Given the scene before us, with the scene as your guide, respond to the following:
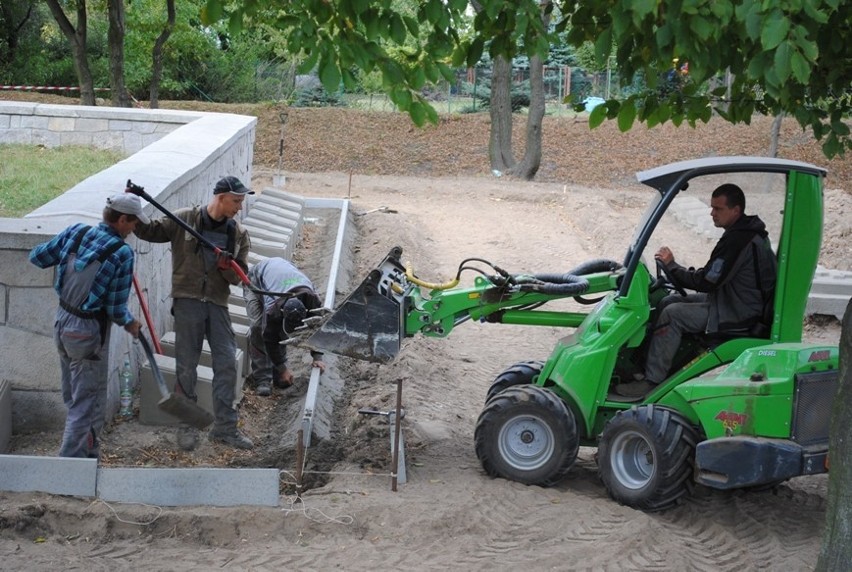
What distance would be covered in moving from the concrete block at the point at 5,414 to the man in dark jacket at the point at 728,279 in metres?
4.68

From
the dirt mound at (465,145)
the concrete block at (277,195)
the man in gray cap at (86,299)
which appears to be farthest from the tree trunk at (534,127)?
the man in gray cap at (86,299)

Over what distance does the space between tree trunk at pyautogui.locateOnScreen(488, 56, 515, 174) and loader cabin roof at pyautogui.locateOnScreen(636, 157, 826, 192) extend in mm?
20280

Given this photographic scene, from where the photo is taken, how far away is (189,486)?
6594mm

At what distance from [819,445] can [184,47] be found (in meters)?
26.9

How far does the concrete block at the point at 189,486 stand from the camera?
657 centimetres

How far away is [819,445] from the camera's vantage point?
265 inches

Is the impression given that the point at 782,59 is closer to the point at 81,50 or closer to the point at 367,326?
the point at 367,326

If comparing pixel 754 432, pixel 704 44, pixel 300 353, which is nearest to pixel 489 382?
pixel 300 353

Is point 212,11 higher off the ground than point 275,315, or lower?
higher

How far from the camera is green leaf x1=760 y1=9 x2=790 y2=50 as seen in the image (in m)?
4.54

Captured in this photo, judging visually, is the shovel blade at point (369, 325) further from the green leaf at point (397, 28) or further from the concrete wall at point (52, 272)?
the green leaf at point (397, 28)

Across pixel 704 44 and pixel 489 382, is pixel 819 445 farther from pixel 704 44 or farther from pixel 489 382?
pixel 489 382

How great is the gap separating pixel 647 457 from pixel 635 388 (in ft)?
1.86

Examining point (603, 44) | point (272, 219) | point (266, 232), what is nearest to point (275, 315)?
point (603, 44)
